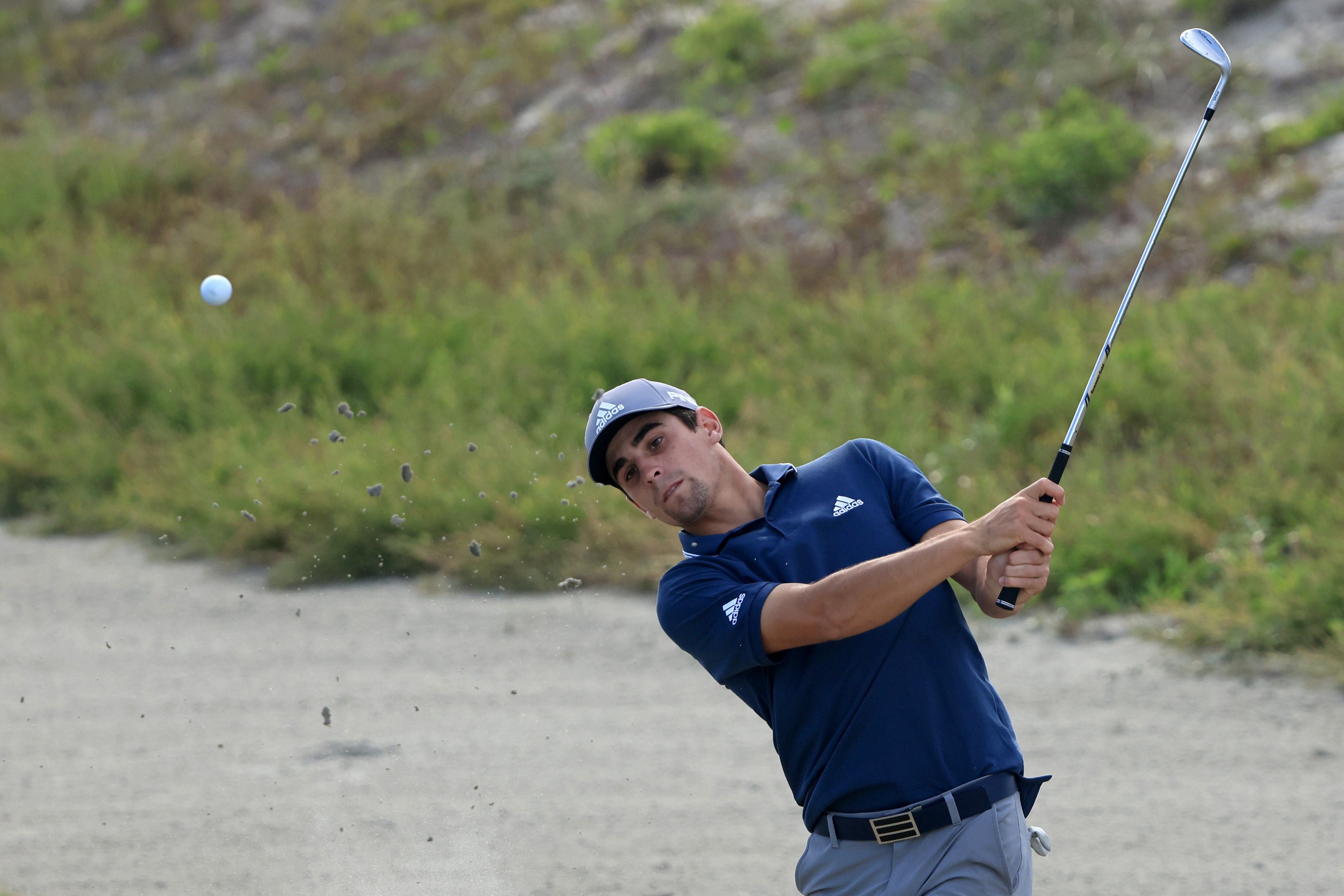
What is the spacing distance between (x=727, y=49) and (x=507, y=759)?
1380 centimetres

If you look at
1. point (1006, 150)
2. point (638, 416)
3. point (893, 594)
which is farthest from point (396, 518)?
point (1006, 150)

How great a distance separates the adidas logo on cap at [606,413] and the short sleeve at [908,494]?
50cm

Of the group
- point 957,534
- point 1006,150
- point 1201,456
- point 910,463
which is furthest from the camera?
point 1006,150

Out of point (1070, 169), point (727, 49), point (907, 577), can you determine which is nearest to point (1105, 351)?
point (907, 577)

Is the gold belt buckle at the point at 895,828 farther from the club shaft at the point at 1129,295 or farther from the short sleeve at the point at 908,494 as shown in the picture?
the club shaft at the point at 1129,295

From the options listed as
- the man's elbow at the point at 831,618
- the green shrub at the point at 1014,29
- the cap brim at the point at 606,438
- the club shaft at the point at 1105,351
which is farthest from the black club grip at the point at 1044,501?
the green shrub at the point at 1014,29

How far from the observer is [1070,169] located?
1298 centimetres

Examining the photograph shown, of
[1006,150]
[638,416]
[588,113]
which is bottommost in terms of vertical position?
[588,113]

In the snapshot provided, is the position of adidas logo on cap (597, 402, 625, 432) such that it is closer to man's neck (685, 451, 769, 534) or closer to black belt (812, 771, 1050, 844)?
man's neck (685, 451, 769, 534)

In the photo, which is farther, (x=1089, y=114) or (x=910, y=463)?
(x=1089, y=114)

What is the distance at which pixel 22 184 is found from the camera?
14766 mm

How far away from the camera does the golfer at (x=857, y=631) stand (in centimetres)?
239

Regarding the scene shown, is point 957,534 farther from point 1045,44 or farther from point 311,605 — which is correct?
point 1045,44

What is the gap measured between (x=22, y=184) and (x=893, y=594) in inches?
582
